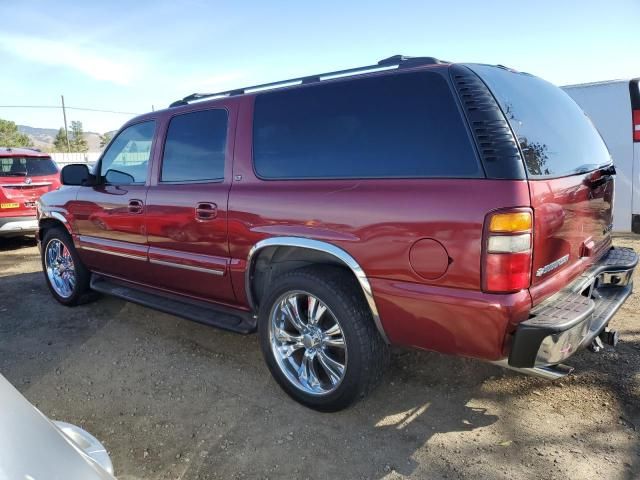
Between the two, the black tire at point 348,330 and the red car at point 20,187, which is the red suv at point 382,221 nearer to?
the black tire at point 348,330

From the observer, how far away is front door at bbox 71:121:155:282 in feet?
12.9

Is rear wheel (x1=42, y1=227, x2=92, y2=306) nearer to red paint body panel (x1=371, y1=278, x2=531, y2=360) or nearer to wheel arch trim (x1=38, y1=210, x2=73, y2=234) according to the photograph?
wheel arch trim (x1=38, y1=210, x2=73, y2=234)

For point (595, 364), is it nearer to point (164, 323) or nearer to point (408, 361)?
point (408, 361)

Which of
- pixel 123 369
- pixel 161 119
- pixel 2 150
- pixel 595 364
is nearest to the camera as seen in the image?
pixel 595 364

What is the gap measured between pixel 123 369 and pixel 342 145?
2338 millimetres

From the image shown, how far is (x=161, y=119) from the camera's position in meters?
3.86

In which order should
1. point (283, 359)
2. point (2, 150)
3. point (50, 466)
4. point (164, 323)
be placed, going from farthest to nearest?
point (2, 150) < point (164, 323) < point (283, 359) < point (50, 466)

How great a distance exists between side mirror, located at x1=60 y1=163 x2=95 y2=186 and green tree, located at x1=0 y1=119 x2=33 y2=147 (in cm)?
6511

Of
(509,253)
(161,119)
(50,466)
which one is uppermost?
(161,119)

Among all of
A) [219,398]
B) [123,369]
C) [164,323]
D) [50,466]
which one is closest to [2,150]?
[164,323]

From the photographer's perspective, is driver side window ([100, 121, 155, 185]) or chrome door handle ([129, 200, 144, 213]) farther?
driver side window ([100, 121, 155, 185])

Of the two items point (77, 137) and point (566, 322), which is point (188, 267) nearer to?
point (566, 322)

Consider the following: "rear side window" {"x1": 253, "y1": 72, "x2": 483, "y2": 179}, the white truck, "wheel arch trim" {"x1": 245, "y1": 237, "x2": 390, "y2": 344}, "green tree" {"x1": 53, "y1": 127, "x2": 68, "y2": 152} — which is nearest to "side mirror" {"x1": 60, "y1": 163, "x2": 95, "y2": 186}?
"rear side window" {"x1": 253, "y1": 72, "x2": 483, "y2": 179}

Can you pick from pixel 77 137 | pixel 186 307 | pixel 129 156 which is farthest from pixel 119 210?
Result: pixel 77 137
